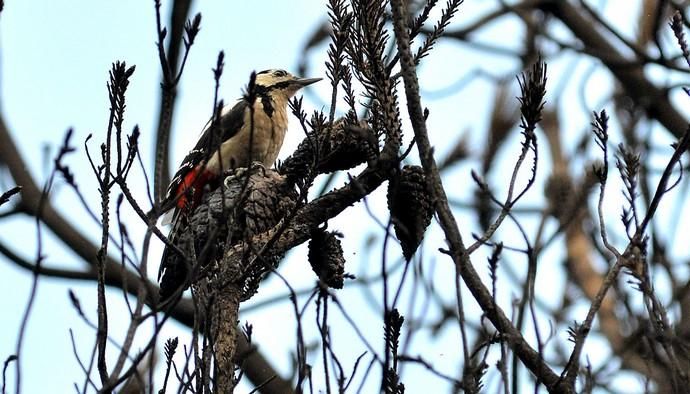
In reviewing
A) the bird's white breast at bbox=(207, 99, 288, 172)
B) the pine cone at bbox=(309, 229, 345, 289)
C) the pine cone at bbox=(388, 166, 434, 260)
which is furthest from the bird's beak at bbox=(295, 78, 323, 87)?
the pine cone at bbox=(388, 166, 434, 260)

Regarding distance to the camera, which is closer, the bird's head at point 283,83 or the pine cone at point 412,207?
the pine cone at point 412,207

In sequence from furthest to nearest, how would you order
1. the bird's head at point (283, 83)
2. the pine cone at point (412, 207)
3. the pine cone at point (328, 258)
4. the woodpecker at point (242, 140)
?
the bird's head at point (283, 83) < the woodpecker at point (242, 140) < the pine cone at point (328, 258) < the pine cone at point (412, 207)

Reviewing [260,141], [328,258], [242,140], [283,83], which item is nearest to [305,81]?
[283,83]

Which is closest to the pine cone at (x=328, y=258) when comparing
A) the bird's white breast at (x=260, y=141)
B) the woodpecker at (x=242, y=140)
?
the woodpecker at (x=242, y=140)

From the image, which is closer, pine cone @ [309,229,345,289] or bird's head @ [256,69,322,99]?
pine cone @ [309,229,345,289]

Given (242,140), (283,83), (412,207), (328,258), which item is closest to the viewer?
(412,207)

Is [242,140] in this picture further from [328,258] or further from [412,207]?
[412,207]

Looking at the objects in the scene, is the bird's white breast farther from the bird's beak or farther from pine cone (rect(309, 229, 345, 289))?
pine cone (rect(309, 229, 345, 289))

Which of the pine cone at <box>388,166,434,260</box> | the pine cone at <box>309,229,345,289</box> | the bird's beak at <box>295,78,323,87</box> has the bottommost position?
the pine cone at <box>388,166,434,260</box>

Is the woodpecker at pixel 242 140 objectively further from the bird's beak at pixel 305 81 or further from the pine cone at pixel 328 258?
the pine cone at pixel 328 258

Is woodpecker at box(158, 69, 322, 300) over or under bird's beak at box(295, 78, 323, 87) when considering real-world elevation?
under

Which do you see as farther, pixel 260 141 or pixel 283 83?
pixel 283 83

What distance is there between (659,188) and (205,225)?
1.57 meters

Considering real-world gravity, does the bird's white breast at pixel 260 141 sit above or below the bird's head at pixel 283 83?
below
